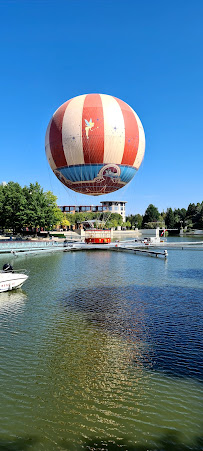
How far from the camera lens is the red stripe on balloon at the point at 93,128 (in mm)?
36125

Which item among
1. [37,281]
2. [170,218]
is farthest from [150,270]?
[170,218]

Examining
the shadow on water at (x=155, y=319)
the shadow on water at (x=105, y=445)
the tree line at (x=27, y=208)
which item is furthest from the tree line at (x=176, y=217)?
the shadow on water at (x=105, y=445)

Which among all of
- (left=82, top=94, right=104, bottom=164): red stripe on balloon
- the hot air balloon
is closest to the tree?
the hot air balloon

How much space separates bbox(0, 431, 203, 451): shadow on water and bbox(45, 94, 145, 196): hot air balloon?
3257cm

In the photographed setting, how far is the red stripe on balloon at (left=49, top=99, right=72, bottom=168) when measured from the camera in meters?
37.8

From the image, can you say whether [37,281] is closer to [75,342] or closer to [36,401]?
[75,342]

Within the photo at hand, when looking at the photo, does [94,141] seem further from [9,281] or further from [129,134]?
[9,281]

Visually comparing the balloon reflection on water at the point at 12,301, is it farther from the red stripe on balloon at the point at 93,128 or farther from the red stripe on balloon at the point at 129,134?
the red stripe on balloon at the point at 129,134

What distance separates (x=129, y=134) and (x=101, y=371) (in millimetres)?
31661

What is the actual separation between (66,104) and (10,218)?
41.0 metres

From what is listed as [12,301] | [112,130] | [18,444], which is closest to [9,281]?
[12,301]

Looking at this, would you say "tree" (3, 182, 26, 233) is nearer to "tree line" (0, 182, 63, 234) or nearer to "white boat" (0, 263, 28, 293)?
"tree line" (0, 182, 63, 234)

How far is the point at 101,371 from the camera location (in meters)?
11.1

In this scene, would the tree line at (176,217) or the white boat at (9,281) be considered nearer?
the white boat at (9,281)
